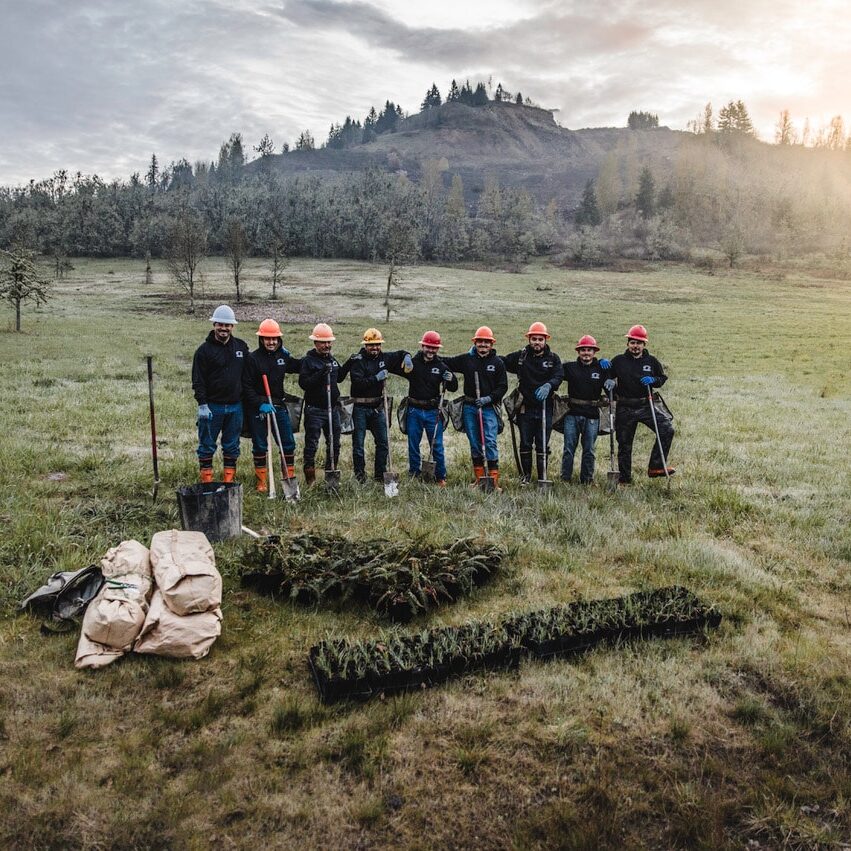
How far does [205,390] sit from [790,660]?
7.76 meters

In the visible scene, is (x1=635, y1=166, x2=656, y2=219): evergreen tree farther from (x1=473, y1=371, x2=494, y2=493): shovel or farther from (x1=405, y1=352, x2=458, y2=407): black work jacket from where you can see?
(x1=405, y1=352, x2=458, y2=407): black work jacket

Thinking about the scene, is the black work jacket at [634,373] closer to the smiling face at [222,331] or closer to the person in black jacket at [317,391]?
the person in black jacket at [317,391]

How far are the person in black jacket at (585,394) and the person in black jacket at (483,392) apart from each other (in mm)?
1145

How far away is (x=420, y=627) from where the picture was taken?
19.0 feet

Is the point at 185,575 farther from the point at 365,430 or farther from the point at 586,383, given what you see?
the point at 586,383

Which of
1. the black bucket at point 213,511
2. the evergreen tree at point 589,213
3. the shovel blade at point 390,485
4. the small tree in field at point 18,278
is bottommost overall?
the shovel blade at point 390,485

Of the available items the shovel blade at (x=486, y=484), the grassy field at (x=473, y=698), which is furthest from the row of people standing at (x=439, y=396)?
the grassy field at (x=473, y=698)

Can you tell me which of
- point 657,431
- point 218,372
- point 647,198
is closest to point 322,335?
point 218,372

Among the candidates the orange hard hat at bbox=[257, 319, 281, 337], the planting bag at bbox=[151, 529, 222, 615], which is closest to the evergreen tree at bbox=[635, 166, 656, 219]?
the orange hard hat at bbox=[257, 319, 281, 337]

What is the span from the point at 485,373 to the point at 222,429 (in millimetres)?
4228

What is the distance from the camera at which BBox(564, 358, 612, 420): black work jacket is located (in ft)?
33.7

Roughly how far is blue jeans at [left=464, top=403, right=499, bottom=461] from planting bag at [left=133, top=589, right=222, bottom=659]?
5.70m

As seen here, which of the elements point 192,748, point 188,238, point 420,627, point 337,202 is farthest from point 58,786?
point 337,202

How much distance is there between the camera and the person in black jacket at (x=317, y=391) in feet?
32.3
